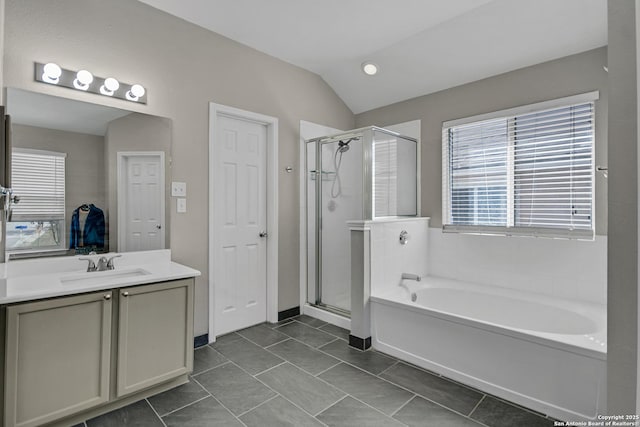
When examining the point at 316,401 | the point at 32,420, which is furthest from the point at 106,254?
the point at 316,401

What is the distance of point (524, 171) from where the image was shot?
2.92 meters

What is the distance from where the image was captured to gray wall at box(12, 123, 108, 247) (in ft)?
7.10

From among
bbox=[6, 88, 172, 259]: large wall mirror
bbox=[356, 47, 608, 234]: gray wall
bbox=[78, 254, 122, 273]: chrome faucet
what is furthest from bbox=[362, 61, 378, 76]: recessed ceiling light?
bbox=[78, 254, 122, 273]: chrome faucet

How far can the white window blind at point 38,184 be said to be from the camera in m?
2.10

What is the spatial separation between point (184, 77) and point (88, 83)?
0.73 meters

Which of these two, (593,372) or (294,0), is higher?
(294,0)

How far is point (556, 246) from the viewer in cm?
275

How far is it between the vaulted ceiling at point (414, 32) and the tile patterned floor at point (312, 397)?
107 inches

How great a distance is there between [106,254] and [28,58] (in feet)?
4.51

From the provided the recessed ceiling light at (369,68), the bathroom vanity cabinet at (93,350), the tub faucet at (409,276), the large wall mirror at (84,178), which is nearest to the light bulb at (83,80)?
the large wall mirror at (84,178)

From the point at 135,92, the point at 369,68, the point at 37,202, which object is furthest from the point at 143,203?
the point at 369,68

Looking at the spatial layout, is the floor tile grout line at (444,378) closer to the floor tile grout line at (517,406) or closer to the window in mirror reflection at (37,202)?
the floor tile grout line at (517,406)

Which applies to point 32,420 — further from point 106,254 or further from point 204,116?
point 204,116

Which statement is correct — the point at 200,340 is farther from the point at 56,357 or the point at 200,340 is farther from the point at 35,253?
the point at 35,253
